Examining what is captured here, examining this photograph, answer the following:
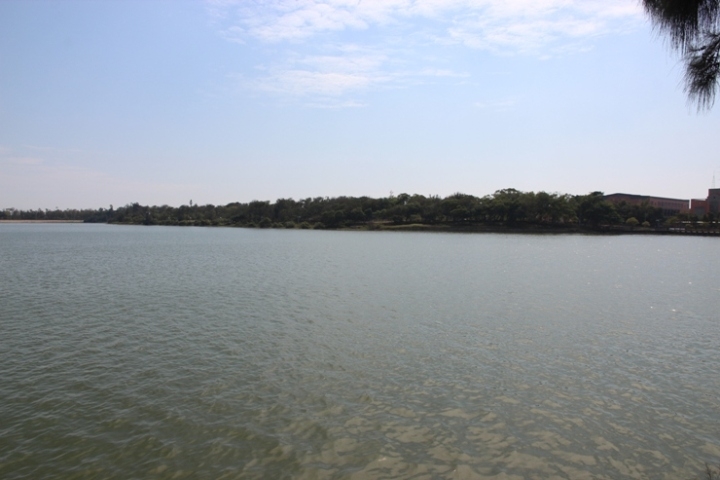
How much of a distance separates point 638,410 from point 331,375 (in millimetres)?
8215

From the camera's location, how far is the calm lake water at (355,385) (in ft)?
28.7

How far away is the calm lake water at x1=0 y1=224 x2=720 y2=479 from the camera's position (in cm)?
874

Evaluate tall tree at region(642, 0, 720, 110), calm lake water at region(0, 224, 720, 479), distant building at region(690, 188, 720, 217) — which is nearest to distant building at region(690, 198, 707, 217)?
distant building at region(690, 188, 720, 217)

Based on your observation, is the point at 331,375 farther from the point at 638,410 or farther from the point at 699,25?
the point at 699,25

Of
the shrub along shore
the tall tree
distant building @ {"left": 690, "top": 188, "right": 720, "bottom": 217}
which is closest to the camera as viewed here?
the tall tree

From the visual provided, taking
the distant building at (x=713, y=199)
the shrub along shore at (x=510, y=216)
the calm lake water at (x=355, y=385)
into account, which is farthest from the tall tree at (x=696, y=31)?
the distant building at (x=713, y=199)

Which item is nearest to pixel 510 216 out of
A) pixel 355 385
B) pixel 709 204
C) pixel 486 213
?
pixel 486 213

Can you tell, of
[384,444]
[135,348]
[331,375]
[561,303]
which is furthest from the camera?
[561,303]

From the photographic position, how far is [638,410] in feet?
36.0

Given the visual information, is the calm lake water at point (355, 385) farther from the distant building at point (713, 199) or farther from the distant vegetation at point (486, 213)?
the distant building at point (713, 199)

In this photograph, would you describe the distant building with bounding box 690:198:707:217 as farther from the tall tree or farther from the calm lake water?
the tall tree

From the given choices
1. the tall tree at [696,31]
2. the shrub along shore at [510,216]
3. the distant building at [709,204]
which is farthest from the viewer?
the distant building at [709,204]

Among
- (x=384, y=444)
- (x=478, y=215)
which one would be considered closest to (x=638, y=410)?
(x=384, y=444)

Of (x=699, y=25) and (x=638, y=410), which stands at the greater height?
(x=699, y=25)
